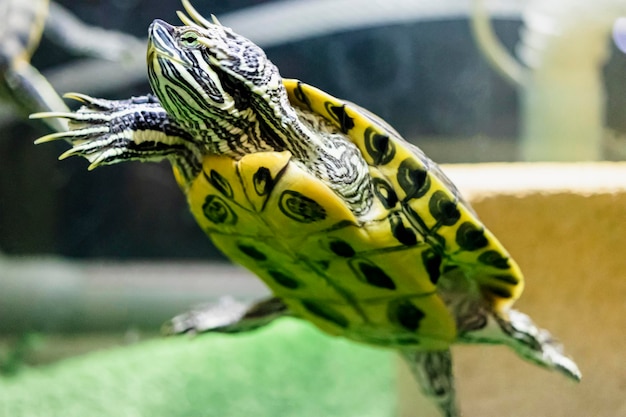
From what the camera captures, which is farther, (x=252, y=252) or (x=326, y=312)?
(x=326, y=312)

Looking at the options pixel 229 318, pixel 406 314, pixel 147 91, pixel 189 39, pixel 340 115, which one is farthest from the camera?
pixel 147 91

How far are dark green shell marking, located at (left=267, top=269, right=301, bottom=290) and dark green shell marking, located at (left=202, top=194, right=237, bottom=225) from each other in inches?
9.0

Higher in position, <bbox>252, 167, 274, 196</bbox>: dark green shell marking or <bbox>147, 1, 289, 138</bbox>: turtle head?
<bbox>147, 1, 289, 138</bbox>: turtle head

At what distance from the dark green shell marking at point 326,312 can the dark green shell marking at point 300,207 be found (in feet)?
1.51

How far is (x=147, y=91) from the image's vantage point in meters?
2.99

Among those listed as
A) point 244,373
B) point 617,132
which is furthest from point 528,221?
point 244,373

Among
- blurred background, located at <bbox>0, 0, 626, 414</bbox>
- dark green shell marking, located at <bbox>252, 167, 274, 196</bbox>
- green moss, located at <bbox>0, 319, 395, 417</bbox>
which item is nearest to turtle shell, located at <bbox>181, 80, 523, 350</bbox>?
dark green shell marking, located at <bbox>252, 167, 274, 196</bbox>

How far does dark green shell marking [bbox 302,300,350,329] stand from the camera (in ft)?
4.77

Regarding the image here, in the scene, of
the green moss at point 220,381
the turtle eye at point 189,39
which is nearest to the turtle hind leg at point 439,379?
the green moss at point 220,381

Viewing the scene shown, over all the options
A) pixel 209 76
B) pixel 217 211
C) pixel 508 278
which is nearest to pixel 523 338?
pixel 508 278

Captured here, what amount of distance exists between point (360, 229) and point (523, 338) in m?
0.58

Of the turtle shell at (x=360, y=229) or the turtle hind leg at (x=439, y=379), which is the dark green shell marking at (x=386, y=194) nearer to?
the turtle shell at (x=360, y=229)

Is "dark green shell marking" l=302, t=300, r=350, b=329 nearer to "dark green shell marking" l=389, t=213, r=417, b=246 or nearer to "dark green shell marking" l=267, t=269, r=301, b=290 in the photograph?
"dark green shell marking" l=267, t=269, r=301, b=290

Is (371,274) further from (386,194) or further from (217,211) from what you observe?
(217,211)
